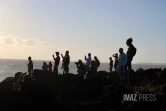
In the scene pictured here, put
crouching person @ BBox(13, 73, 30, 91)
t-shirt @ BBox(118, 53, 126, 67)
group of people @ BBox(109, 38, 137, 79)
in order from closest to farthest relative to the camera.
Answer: crouching person @ BBox(13, 73, 30, 91) < group of people @ BBox(109, 38, 137, 79) < t-shirt @ BBox(118, 53, 126, 67)

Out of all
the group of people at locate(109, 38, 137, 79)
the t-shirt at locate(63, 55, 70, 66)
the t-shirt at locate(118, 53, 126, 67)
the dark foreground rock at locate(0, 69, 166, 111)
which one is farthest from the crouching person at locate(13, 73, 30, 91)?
the t-shirt at locate(63, 55, 70, 66)

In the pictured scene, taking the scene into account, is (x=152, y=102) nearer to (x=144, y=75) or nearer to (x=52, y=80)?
(x=144, y=75)

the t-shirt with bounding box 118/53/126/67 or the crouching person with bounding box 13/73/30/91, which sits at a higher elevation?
the t-shirt with bounding box 118/53/126/67

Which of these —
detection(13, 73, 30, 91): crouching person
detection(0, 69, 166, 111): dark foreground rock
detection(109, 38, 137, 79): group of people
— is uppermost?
detection(109, 38, 137, 79): group of people

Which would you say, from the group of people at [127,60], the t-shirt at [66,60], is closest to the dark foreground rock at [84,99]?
the group of people at [127,60]

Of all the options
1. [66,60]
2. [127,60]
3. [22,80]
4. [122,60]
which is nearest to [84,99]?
[127,60]

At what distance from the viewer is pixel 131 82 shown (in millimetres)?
20594

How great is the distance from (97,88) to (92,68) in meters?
3.94

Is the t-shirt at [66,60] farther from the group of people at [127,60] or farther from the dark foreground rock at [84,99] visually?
the dark foreground rock at [84,99]

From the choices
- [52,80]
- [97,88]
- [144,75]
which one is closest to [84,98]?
[97,88]

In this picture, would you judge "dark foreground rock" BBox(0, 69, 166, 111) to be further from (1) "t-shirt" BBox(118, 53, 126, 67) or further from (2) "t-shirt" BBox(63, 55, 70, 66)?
(2) "t-shirt" BBox(63, 55, 70, 66)

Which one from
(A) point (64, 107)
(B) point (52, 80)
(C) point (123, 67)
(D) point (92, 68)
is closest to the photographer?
(A) point (64, 107)

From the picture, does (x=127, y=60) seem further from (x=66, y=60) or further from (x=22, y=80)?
(x=66, y=60)

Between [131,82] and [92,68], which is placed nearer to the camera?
[131,82]
